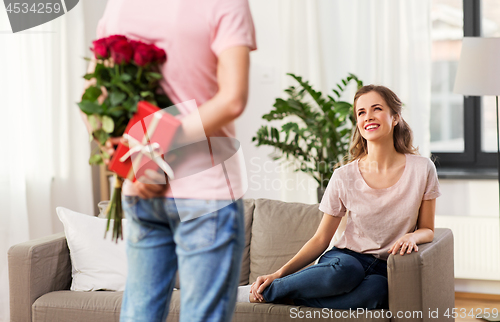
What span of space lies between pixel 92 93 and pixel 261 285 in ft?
4.35

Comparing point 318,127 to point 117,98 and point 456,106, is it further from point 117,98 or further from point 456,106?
point 117,98

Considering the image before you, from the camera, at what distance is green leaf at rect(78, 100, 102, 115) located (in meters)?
0.85

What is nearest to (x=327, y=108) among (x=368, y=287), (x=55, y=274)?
(x=368, y=287)

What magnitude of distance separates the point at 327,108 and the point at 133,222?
2.35 m

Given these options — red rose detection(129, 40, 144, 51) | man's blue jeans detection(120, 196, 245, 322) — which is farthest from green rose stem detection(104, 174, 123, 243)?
red rose detection(129, 40, 144, 51)

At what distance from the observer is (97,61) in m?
0.88

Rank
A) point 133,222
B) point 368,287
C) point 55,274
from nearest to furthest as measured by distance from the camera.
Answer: point 133,222 → point 368,287 → point 55,274

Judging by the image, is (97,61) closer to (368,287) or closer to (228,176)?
(228,176)

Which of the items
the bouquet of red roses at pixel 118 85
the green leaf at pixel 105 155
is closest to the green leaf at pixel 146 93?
the bouquet of red roses at pixel 118 85

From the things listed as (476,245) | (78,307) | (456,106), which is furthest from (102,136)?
(456,106)

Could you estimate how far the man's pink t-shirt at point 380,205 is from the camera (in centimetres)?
207

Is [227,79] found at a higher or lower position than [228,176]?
higher

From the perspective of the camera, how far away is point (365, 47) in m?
3.61

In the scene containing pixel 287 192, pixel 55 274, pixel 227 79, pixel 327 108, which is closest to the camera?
pixel 227 79
